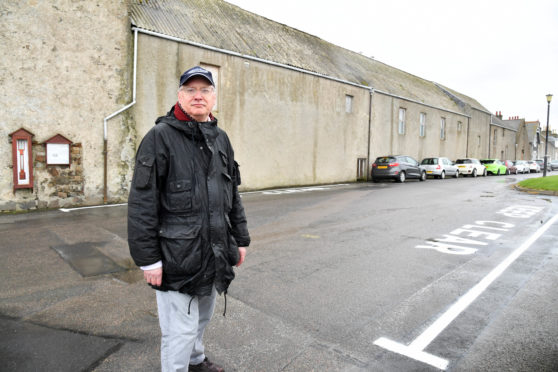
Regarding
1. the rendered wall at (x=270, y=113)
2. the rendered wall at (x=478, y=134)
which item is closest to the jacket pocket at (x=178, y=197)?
the rendered wall at (x=270, y=113)

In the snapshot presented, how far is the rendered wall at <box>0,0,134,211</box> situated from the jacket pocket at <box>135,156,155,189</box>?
9.81 metres

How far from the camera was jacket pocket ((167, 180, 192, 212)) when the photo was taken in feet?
7.28

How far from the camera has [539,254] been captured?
6.16m

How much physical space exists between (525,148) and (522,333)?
6579 cm

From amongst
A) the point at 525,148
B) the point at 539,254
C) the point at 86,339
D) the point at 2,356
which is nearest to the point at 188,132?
the point at 86,339

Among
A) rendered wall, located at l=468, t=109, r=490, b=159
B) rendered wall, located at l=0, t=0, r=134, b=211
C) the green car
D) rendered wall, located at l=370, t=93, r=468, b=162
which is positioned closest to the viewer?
rendered wall, located at l=0, t=0, r=134, b=211

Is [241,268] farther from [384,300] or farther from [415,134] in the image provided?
[415,134]

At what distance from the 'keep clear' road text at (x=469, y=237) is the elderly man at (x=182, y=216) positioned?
5.14 metres

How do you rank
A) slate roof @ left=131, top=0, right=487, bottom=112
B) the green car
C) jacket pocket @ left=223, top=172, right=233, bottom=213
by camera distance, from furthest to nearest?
the green car, slate roof @ left=131, top=0, right=487, bottom=112, jacket pocket @ left=223, top=172, right=233, bottom=213

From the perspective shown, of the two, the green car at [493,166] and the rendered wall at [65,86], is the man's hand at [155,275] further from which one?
the green car at [493,166]

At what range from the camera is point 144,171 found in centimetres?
214

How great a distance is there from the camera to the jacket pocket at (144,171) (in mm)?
2131

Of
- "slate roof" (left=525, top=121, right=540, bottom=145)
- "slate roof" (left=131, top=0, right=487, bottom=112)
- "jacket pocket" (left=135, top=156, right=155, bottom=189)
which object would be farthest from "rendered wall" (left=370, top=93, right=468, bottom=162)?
"slate roof" (left=525, top=121, right=540, bottom=145)

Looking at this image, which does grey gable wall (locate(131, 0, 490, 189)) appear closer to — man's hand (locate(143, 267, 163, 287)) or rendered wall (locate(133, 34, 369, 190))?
rendered wall (locate(133, 34, 369, 190))
